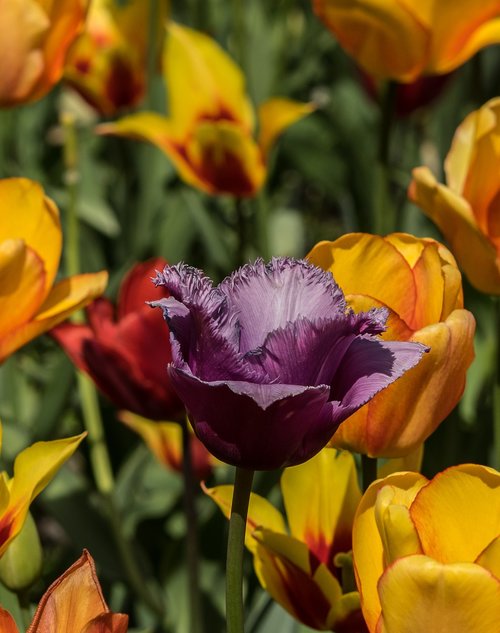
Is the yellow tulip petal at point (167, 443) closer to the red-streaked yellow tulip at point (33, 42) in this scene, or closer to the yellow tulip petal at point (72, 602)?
the red-streaked yellow tulip at point (33, 42)

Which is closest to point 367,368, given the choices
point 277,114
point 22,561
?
point 22,561

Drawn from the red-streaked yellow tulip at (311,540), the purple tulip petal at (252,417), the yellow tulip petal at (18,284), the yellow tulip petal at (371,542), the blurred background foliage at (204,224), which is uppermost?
the purple tulip petal at (252,417)

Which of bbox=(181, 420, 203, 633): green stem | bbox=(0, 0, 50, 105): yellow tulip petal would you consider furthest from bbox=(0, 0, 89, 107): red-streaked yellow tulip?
bbox=(181, 420, 203, 633): green stem

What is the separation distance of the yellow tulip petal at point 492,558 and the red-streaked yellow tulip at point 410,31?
1.99 feet

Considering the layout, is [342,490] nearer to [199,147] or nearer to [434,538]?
[434,538]

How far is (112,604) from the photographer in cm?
115

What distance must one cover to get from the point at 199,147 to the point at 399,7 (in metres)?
0.32

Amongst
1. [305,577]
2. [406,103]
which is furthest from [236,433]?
[406,103]

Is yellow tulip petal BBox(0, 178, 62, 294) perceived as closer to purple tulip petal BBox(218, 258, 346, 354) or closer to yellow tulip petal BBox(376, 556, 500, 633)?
purple tulip petal BBox(218, 258, 346, 354)

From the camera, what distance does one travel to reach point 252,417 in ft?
1.59

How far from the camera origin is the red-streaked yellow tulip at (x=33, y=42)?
37.8 inches

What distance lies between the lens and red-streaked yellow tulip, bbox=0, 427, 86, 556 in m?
0.56

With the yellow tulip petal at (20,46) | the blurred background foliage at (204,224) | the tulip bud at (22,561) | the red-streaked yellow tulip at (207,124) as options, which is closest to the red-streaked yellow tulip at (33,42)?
the yellow tulip petal at (20,46)

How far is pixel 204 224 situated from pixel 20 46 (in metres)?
0.46
